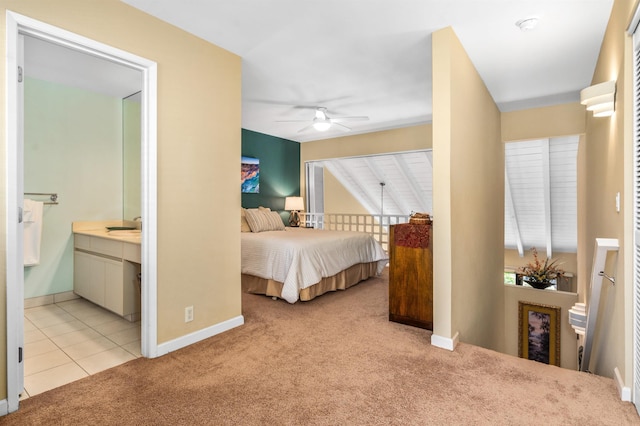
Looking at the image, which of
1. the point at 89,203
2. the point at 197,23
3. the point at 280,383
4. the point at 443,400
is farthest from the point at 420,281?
the point at 89,203

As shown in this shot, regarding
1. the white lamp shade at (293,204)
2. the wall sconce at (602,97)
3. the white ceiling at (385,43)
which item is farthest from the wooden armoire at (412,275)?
the white lamp shade at (293,204)

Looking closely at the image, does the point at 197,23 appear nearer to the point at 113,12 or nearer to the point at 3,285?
the point at 113,12

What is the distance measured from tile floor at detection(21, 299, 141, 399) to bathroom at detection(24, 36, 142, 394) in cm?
51

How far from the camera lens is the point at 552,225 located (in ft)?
21.6

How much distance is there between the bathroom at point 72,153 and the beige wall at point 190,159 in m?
1.05

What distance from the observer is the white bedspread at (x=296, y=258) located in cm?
363

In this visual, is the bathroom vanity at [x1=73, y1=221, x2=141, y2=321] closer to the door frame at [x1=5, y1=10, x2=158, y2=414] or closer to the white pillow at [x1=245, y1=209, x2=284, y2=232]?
the door frame at [x1=5, y1=10, x2=158, y2=414]

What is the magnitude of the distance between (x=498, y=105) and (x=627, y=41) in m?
2.70

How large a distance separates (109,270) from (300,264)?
6.11 ft

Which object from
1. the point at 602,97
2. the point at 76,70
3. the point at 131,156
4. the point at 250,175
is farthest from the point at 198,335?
the point at 250,175

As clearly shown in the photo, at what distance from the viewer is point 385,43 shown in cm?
279

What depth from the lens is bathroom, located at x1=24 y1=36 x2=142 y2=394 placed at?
3467 mm

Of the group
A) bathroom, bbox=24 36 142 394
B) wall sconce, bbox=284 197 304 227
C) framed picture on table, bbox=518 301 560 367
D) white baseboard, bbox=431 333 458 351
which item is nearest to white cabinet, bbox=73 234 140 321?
bathroom, bbox=24 36 142 394

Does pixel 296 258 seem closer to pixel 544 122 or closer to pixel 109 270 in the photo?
pixel 109 270
